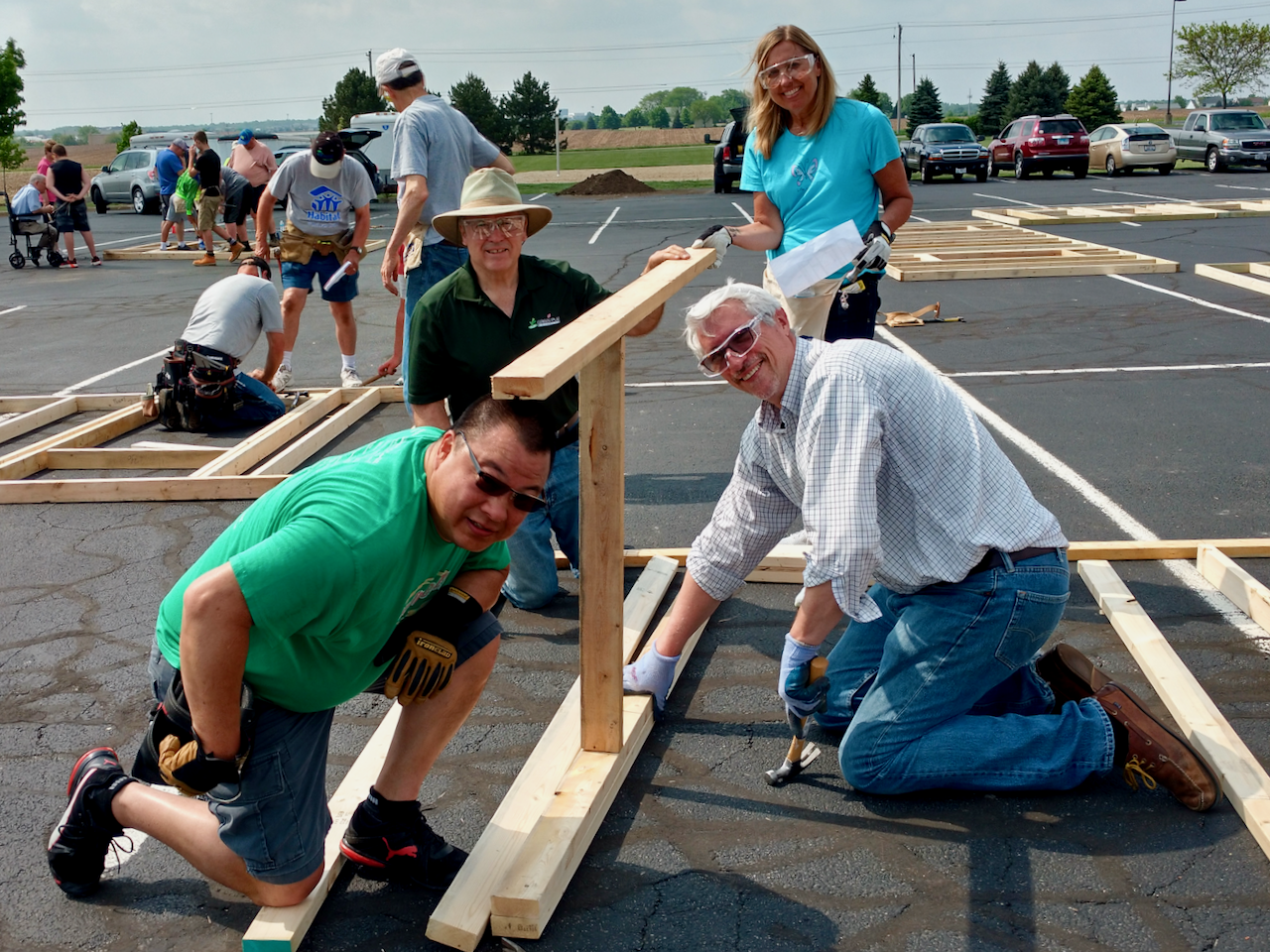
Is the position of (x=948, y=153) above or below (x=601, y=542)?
above

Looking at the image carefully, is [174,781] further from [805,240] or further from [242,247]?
[242,247]

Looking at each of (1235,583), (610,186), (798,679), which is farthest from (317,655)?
(610,186)

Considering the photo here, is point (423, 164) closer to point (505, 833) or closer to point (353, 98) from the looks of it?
point (505, 833)

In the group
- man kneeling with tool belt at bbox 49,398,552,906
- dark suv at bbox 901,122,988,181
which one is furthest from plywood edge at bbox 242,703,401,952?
dark suv at bbox 901,122,988,181

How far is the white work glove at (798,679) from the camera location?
2.96 m

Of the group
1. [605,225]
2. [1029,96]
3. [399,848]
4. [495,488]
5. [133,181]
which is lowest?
[399,848]

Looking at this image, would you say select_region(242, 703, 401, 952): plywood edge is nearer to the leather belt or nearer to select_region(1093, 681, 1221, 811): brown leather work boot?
the leather belt

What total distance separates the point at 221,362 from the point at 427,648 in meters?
4.95

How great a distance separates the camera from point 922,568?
2.99 meters

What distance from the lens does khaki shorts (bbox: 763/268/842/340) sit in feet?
15.0

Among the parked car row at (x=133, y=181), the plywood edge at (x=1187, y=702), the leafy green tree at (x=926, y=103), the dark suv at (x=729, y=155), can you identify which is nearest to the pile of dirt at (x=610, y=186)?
the dark suv at (x=729, y=155)

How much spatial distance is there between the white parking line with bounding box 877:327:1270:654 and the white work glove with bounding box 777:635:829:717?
1.33m

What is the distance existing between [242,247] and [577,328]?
16.0 metres

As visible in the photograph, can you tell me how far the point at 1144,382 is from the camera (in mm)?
7656
